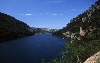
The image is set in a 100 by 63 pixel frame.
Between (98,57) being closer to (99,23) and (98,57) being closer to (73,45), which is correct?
(73,45)

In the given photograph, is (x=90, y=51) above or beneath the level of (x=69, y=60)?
above

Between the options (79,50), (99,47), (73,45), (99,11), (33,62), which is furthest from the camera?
(99,11)

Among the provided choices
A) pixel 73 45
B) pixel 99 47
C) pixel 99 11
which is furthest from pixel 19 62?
pixel 99 11

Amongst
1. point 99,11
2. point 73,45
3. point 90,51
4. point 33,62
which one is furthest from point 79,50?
point 99,11

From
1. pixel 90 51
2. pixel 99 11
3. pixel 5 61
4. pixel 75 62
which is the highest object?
pixel 99 11

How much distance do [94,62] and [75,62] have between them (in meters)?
7.67

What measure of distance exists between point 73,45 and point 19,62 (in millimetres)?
57515

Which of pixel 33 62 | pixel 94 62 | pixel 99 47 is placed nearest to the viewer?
pixel 94 62

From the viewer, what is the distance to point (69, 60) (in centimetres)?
2530

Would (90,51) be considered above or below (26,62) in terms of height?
above

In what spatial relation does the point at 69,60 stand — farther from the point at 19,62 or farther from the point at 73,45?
the point at 19,62

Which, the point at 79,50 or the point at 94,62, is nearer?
the point at 94,62

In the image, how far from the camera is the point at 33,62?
3100 inches

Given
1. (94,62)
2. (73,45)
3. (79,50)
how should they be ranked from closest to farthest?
(94,62) < (79,50) < (73,45)
